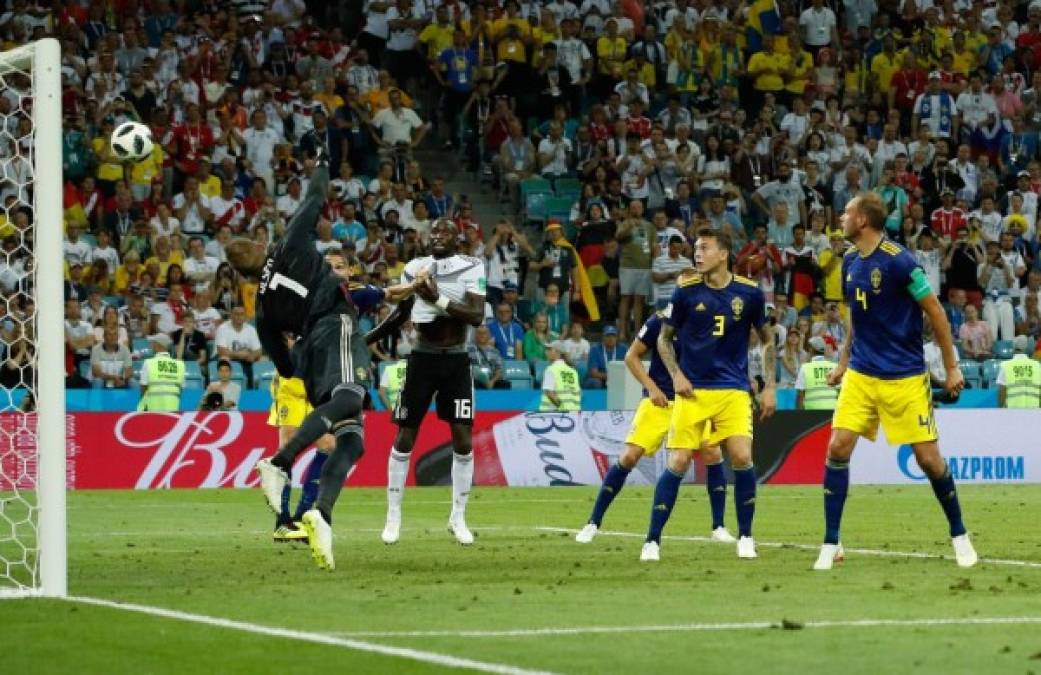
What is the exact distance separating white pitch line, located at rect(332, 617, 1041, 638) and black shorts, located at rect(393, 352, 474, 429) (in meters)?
6.27

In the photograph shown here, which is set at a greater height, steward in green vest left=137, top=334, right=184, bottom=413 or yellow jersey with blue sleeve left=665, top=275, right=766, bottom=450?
yellow jersey with blue sleeve left=665, top=275, right=766, bottom=450

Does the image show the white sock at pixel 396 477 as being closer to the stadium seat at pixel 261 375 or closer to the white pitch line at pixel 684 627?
the white pitch line at pixel 684 627

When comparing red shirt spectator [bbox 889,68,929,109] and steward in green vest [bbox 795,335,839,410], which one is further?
red shirt spectator [bbox 889,68,929,109]

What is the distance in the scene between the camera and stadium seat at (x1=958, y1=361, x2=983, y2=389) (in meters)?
31.2

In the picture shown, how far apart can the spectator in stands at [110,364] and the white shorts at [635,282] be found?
8.16 m

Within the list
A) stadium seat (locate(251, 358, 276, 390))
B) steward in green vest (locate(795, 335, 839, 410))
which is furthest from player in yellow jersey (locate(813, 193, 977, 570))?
steward in green vest (locate(795, 335, 839, 410))

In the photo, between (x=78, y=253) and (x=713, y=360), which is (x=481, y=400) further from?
(x=713, y=360)

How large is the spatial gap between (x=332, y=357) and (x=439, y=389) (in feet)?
8.27

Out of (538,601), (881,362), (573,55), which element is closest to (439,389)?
(881,362)

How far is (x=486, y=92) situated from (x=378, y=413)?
372 inches

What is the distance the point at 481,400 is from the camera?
28125 mm

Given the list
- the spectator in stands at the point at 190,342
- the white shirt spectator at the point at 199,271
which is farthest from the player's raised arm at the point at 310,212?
the white shirt spectator at the point at 199,271

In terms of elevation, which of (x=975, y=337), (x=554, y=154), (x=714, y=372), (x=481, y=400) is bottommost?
(x=481, y=400)

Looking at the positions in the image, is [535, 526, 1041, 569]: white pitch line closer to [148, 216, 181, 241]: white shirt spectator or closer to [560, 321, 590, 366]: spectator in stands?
[560, 321, 590, 366]: spectator in stands
